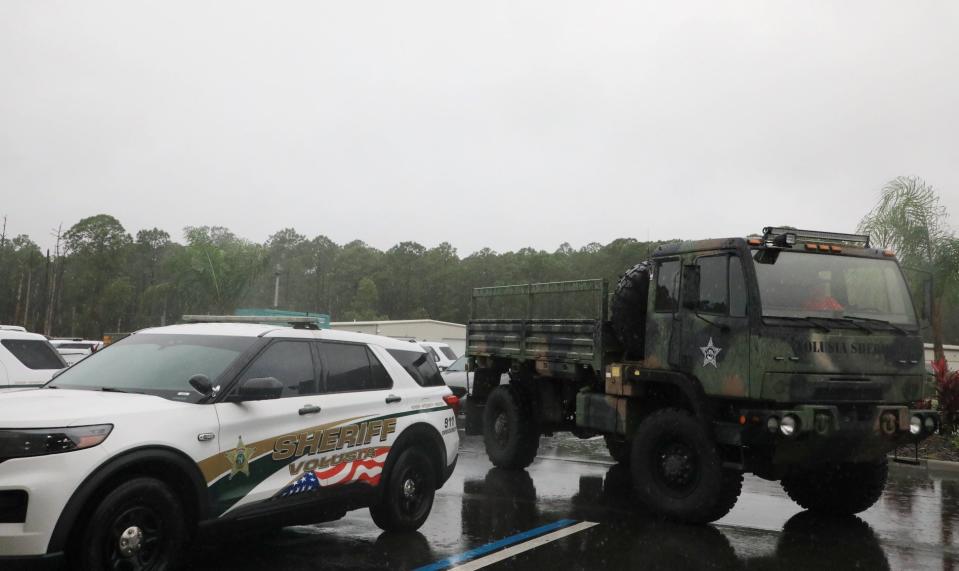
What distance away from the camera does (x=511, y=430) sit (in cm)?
1101

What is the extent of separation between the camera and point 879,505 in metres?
9.13

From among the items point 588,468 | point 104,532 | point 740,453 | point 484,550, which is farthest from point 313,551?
point 588,468

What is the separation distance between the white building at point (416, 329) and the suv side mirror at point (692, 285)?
33.7 meters

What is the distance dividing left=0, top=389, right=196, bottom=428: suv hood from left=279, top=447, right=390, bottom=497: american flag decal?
1.08 metres

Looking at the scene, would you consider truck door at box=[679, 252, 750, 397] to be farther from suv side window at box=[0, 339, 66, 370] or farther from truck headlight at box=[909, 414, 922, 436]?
suv side window at box=[0, 339, 66, 370]

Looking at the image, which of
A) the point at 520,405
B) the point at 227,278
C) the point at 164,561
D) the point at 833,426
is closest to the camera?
the point at 164,561

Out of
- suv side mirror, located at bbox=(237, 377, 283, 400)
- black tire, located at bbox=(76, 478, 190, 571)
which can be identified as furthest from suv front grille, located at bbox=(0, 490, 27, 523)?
suv side mirror, located at bbox=(237, 377, 283, 400)

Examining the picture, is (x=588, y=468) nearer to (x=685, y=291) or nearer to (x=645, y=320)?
(x=645, y=320)

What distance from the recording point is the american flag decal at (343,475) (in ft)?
19.1

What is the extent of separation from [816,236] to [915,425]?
6.48 feet

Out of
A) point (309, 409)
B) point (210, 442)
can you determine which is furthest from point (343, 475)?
point (210, 442)

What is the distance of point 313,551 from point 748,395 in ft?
13.0

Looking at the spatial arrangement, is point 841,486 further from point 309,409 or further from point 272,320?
point 272,320

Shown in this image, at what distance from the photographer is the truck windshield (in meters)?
7.41
